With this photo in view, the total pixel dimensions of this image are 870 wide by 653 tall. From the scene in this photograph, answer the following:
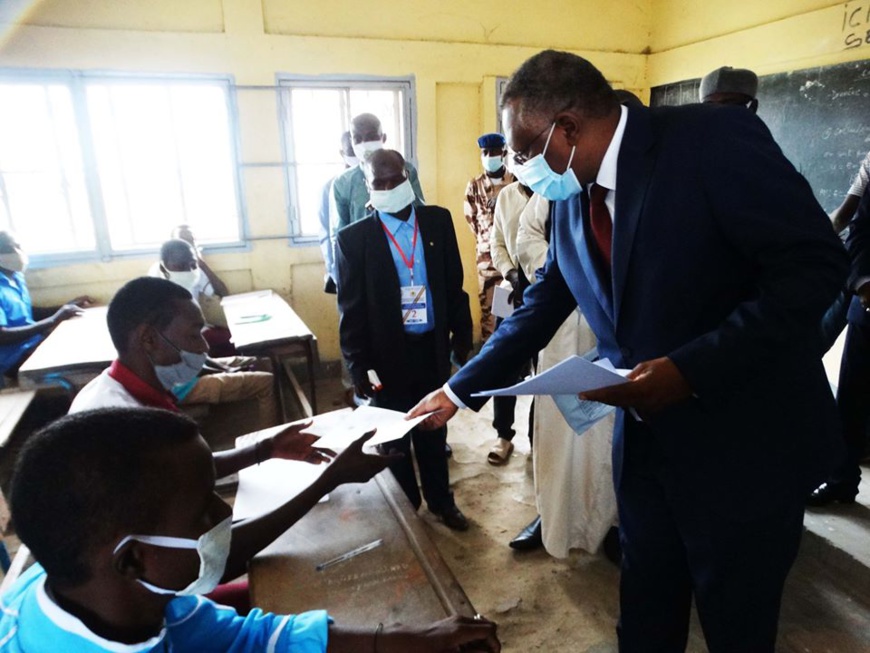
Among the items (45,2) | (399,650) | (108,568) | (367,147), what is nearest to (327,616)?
(399,650)

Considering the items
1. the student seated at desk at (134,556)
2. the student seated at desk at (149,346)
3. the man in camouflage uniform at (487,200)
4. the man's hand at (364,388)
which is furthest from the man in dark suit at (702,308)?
the man in camouflage uniform at (487,200)

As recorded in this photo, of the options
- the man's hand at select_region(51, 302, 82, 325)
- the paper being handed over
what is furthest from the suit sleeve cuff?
the man's hand at select_region(51, 302, 82, 325)

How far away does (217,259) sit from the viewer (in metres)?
4.97

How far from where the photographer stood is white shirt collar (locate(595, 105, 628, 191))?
1.22 m

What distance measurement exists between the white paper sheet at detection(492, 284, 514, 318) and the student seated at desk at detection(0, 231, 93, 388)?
10.6 feet

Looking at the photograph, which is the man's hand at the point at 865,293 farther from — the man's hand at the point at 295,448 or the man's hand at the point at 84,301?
the man's hand at the point at 84,301

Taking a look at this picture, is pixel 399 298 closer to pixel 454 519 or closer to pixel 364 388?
pixel 364 388

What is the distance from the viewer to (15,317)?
3.99 m

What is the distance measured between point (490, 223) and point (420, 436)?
1.86 metres

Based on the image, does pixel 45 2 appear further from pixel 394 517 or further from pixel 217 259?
pixel 394 517

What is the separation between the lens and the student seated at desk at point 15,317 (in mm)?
3842

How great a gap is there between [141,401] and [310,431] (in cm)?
53

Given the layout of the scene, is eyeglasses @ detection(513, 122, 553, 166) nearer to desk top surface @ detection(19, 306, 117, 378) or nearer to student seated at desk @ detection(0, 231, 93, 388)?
desk top surface @ detection(19, 306, 117, 378)

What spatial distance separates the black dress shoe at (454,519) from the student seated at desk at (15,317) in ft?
10.4
